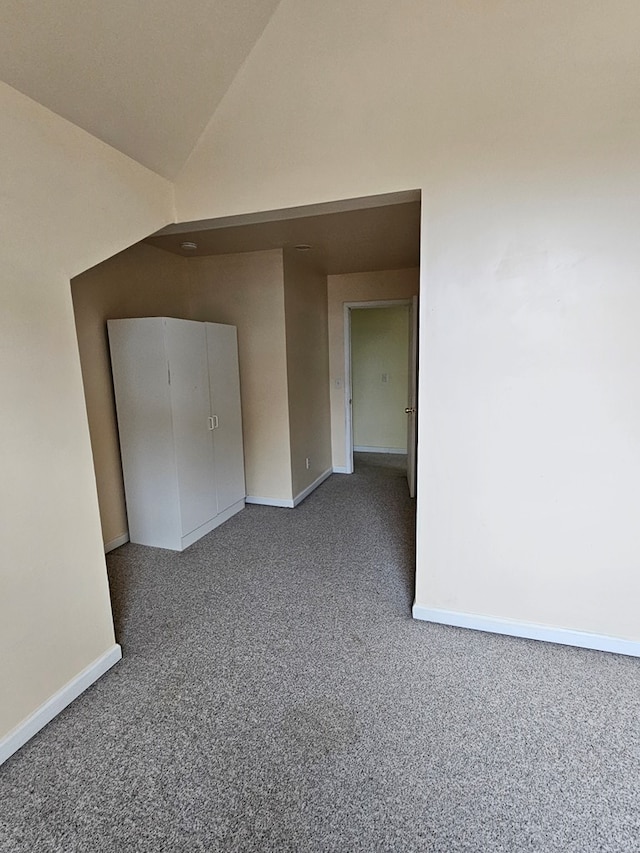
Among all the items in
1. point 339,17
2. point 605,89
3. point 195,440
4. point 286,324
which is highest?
point 339,17

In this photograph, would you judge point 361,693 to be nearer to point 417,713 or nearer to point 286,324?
point 417,713

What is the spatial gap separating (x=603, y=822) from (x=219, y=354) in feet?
11.6

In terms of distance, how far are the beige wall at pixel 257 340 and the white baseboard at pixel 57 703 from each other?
2.29m

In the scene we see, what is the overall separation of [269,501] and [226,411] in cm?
105

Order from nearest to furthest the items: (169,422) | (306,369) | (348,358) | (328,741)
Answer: (328,741) < (169,422) < (306,369) < (348,358)

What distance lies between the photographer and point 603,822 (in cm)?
139

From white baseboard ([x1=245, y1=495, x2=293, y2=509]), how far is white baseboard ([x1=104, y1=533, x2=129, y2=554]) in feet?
4.01

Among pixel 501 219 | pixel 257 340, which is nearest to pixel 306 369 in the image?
pixel 257 340

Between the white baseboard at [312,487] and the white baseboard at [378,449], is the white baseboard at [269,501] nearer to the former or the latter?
the white baseboard at [312,487]

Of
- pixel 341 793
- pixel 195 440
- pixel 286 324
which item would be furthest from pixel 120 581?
pixel 286 324

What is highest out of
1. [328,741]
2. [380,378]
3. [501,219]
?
[501,219]

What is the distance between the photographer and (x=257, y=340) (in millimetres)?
4133

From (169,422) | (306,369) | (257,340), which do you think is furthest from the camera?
(306,369)

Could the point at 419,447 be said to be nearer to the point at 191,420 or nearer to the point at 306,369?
the point at 191,420
